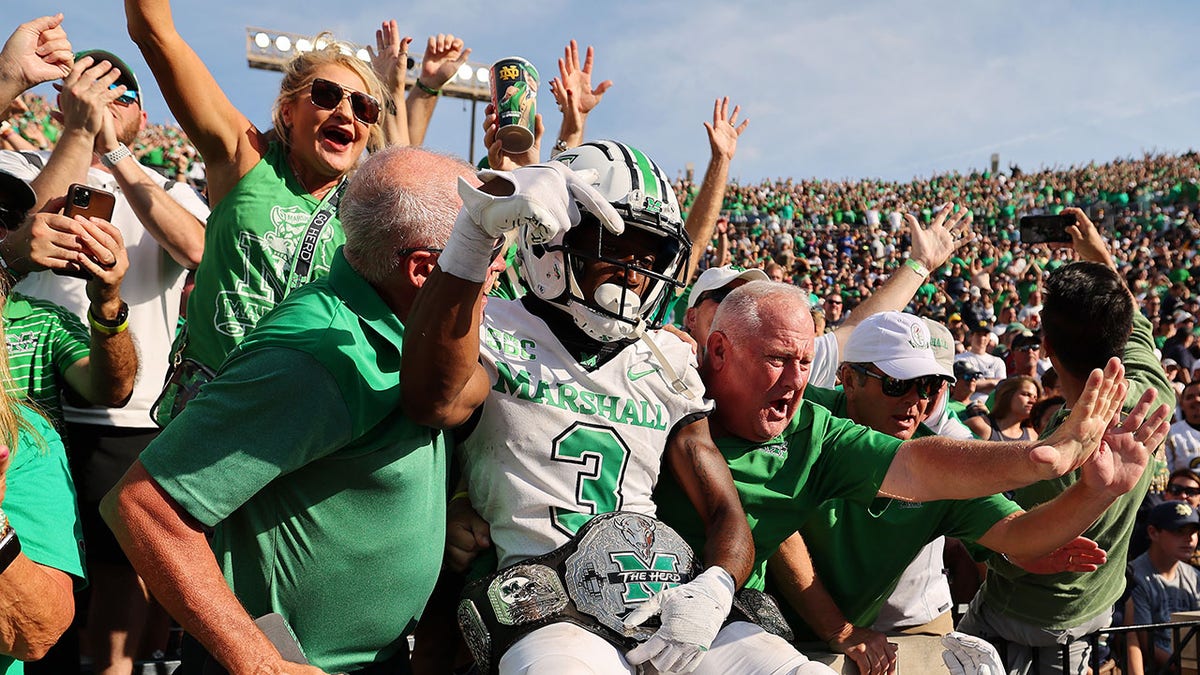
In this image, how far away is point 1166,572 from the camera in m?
6.00

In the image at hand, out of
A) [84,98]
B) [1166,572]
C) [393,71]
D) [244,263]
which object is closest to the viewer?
[244,263]

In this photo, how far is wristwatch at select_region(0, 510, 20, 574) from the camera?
1758 millimetres

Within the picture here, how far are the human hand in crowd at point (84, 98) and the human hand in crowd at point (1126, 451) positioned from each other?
3.31 meters

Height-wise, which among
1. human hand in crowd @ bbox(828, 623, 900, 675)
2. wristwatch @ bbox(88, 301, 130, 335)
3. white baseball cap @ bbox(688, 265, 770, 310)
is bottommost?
human hand in crowd @ bbox(828, 623, 900, 675)

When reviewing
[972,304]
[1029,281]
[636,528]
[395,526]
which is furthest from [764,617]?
[1029,281]

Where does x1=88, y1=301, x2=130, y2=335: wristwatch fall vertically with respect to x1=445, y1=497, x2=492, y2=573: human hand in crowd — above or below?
above

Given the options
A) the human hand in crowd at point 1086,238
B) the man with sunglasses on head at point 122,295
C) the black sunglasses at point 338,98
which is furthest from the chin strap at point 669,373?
the human hand in crowd at point 1086,238

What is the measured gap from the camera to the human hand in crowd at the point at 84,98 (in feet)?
11.3

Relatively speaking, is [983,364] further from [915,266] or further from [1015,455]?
[1015,455]

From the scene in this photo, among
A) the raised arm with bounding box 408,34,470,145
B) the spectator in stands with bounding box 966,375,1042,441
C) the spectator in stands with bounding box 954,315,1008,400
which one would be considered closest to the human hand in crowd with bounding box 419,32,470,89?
the raised arm with bounding box 408,34,470,145

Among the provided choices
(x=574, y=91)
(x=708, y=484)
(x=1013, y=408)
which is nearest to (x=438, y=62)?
(x=574, y=91)

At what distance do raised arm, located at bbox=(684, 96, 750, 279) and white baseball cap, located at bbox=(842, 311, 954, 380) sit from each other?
2.29 ft

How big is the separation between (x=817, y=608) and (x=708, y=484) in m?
0.83

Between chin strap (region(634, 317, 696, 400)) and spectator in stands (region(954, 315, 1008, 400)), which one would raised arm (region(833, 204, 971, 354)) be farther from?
spectator in stands (region(954, 315, 1008, 400))
